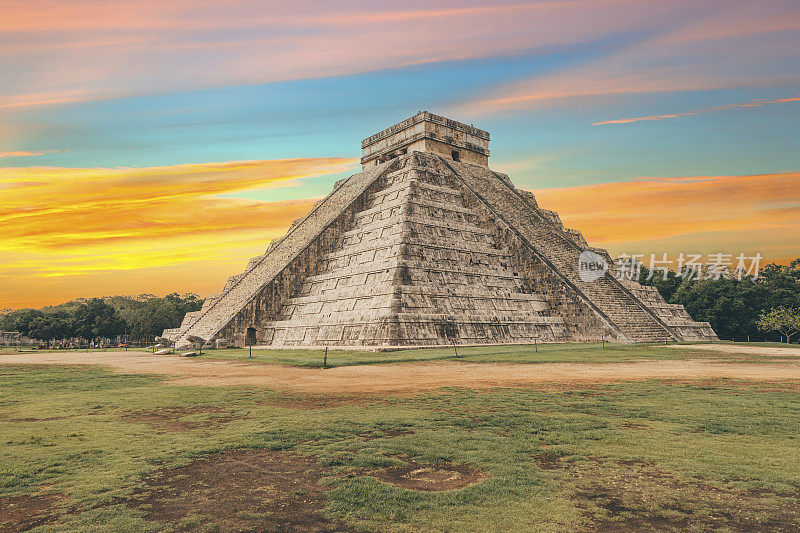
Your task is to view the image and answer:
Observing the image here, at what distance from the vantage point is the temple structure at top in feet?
145

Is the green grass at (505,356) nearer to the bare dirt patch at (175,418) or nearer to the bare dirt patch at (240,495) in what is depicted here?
the bare dirt patch at (175,418)

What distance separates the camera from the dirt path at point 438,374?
1404 centimetres

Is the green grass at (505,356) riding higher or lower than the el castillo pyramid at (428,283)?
lower

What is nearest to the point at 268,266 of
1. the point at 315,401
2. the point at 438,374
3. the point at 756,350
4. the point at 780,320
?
the point at 438,374

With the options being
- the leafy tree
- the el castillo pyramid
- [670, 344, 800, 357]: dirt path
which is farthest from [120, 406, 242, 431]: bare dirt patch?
the leafy tree

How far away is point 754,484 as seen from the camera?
18.4 ft

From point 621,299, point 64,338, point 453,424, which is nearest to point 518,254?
point 621,299

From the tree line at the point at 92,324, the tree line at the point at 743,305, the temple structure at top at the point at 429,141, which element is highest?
the temple structure at top at the point at 429,141

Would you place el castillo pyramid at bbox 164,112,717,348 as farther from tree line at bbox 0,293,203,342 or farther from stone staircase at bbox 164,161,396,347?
tree line at bbox 0,293,203,342

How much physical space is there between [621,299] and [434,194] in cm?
1453

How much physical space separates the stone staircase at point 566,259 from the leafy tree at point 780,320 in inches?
768

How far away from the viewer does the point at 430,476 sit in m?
6.22

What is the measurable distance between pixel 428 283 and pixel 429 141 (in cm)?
1850

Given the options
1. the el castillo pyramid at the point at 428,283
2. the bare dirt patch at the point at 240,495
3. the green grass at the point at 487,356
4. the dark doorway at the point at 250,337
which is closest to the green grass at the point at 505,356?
the green grass at the point at 487,356
